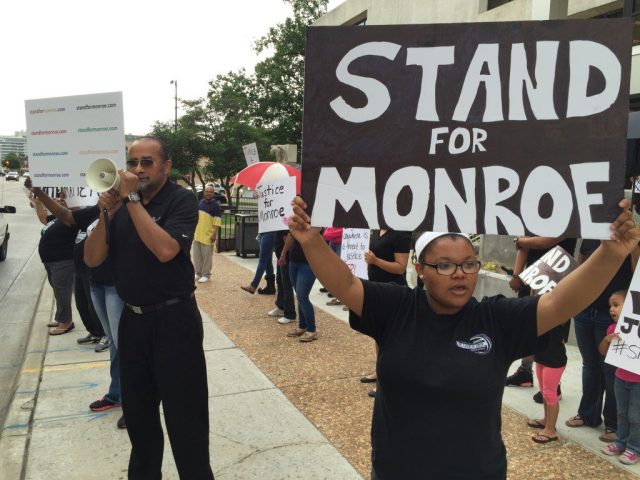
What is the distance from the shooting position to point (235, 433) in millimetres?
3846

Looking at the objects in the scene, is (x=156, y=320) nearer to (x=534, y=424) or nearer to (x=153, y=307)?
(x=153, y=307)

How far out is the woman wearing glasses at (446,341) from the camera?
177 cm

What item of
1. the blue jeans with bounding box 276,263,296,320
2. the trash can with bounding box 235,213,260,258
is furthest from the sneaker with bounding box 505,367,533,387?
the trash can with bounding box 235,213,260,258

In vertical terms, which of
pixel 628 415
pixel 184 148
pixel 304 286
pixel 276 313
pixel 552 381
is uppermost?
pixel 184 148

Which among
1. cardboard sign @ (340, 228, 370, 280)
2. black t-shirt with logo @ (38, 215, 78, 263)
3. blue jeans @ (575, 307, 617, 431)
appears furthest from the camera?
cardboard sign @ (340, 228, 370, 280)

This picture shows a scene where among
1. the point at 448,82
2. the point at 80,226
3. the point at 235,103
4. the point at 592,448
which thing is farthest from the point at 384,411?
the point at 235,103

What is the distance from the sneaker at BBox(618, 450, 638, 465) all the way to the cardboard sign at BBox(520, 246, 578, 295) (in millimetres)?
1177

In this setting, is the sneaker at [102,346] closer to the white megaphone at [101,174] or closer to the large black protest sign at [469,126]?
the white megaphone at [101,174]

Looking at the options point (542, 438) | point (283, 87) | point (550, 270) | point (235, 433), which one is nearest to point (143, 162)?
point (235, 433)

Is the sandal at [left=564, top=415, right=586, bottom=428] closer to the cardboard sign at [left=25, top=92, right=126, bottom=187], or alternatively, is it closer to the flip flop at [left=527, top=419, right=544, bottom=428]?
the flip flop at [left=527, top=419, right=544, bottom=428]

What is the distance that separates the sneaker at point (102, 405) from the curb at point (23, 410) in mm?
444

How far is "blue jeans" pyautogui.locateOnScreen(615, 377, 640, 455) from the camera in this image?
346 cm

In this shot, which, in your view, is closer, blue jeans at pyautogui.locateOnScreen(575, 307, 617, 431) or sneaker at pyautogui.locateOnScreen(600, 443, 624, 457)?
sneaker at pyautogui.locateOnScreen(600, 443, 624, 457)

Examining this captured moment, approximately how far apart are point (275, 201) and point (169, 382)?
372cm
